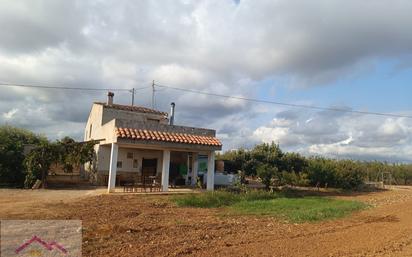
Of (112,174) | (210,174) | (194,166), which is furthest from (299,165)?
(112,174)

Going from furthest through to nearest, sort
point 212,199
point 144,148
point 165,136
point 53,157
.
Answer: point 144,148 < point 53,157 < point 165,136 < point 212,199

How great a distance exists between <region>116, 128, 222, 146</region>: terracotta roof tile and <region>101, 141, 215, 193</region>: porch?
326mm

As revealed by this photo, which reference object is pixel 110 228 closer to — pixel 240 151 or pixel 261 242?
pixel 261 242

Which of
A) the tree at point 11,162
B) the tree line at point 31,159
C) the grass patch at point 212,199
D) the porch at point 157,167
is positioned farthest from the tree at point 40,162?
the grass patch at point 212,199

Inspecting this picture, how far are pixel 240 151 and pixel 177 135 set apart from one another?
37.7 ft

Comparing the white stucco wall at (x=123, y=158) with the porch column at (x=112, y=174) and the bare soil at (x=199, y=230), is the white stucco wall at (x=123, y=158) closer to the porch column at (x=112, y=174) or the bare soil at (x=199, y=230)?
the porch column at (x=112, y=174)

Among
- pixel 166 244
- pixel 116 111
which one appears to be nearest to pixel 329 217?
pixel 166 244

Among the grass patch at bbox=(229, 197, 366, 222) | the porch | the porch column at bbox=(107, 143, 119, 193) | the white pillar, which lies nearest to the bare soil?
the grass patch at bbox=(229, 197, 366, 222)

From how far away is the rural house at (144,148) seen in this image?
65.6ft

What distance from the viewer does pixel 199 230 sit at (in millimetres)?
11055

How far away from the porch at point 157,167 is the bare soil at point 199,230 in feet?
12.2

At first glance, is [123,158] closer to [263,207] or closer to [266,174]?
[266,174]

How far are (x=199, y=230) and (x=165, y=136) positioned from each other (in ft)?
34.0

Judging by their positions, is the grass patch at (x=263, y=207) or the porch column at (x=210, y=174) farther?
the porch column at (x=210, y=174)
